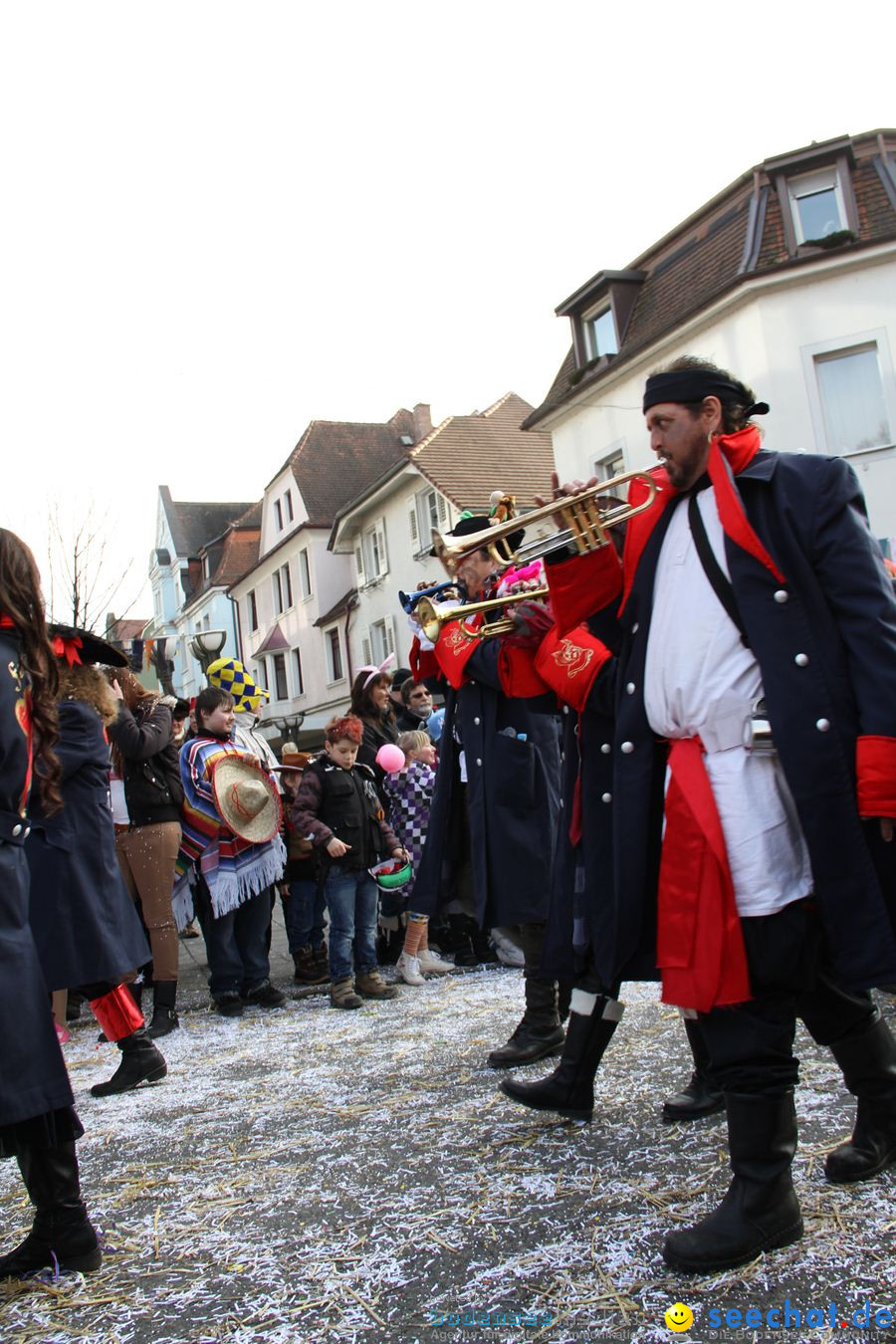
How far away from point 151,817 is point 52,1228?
11.9 ft

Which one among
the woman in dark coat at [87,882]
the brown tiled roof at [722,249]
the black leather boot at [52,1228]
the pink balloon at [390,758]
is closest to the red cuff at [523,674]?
the woman in dark coat at [87,882]

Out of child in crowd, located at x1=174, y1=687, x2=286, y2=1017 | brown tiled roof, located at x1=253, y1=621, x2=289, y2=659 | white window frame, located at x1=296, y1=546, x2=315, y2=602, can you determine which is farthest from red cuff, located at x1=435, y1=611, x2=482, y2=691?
brown tiled roof, located at x1=253, y1=621, x2=289, y2=659

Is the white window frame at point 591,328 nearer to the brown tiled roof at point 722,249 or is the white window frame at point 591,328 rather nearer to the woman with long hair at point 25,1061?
the brown tiled roof at point 722,249

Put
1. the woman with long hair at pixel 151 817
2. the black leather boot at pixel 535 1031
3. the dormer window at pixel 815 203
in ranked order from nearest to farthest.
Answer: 1. the black leather boot at pixel 535 1031
2. the woman with long hair at pixel 151 817
3. the dormer window at pixel 815 203

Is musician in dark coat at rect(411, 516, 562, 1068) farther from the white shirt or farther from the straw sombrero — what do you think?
the straw sombrero

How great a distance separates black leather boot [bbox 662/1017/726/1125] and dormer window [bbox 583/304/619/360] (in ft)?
71.5

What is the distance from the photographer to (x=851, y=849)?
2.48 meters

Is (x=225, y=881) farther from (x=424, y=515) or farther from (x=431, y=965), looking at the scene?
(x=424, y=515)

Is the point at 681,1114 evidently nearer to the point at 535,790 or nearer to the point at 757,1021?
the point at 757,1021

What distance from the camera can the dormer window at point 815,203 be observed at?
20.0 metres

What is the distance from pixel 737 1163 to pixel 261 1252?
48.6 inches

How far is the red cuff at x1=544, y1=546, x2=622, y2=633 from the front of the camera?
3123 millimetres

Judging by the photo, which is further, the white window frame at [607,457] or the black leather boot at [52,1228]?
the white window frame at [607,457]

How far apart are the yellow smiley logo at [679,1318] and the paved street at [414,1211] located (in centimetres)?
2
